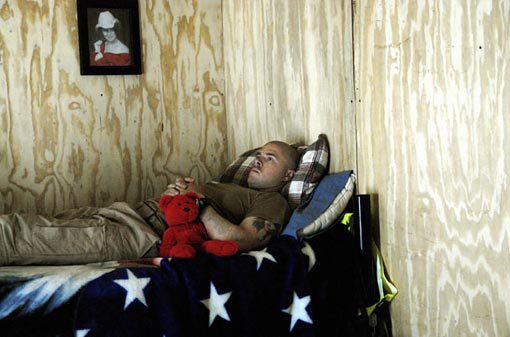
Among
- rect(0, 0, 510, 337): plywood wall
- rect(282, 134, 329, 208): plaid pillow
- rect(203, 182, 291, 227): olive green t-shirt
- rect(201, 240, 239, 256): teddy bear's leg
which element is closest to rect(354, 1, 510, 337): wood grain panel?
rect(0, 0, 510, 337): plywood wall

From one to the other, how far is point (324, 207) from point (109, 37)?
1773mm

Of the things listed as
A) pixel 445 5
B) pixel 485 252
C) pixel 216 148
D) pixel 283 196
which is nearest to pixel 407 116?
pixel 445 5

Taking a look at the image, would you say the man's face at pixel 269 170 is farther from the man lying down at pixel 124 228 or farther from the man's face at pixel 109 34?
the man's face at pixel 109 34

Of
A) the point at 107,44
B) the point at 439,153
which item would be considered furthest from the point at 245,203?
the point at 107,44

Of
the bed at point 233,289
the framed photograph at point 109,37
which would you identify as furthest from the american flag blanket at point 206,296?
the framed photograph at point 109,37

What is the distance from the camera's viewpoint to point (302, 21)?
2.83 metres

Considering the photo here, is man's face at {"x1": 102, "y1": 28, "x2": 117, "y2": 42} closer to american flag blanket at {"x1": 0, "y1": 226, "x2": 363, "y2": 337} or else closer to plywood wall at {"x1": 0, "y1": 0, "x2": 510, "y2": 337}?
plywood wall at {"x1": 0, "y1": 0, "x2": 510, "y2": 337}

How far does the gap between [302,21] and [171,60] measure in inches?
42.0

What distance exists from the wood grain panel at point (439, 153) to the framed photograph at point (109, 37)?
156 centimetres

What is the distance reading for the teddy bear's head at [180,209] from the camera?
2.27m

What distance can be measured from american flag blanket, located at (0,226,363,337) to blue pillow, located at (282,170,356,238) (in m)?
0.04

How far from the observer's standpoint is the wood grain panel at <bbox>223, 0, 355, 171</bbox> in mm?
2553

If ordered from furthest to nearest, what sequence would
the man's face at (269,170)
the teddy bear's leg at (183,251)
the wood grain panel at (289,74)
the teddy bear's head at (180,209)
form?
the man's face at (269,170), the wood grain panel at (289,74), the teddy bear's head at (180,209), the teddy bear's leg at (183,251)

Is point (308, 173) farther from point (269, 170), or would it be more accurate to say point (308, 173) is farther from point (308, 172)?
point (269, 170)
